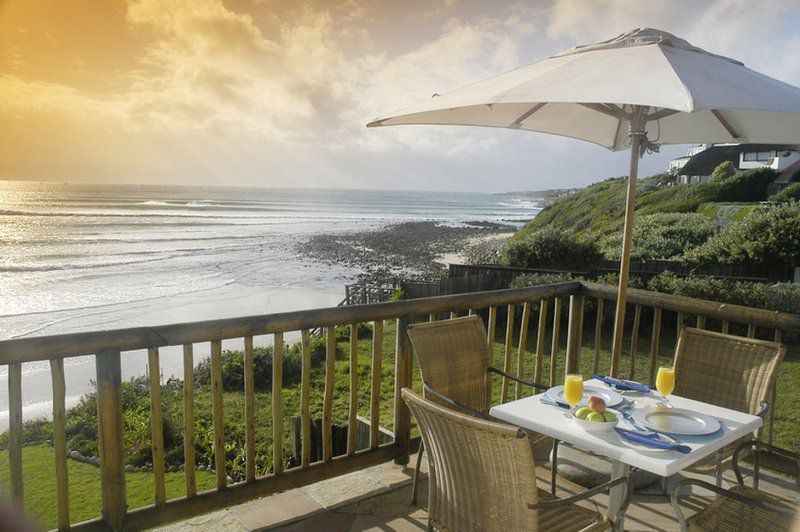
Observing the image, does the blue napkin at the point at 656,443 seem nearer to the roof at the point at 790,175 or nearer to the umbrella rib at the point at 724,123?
the umbrella rib at the point at 724,123

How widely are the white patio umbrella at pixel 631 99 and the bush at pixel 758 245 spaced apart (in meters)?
10.1

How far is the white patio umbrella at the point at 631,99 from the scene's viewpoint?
7.22 feet

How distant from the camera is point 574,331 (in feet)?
13.5

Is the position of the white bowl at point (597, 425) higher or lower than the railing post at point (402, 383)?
higher

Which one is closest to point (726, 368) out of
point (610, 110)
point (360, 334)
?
point (610, 110)

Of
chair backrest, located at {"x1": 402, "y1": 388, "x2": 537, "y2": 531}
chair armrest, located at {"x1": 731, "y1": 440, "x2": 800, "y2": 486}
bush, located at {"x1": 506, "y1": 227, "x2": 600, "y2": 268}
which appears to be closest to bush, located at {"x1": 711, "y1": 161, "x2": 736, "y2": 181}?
bush, located at {"x1": 506, "y1": 227, "x2": 600, "y2": 268}

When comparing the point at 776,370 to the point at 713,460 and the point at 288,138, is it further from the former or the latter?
the point at 288,138

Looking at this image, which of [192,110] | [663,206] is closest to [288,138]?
[192,110]

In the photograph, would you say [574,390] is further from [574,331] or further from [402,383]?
[574,331]

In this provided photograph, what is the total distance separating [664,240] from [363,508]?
44.9 ft

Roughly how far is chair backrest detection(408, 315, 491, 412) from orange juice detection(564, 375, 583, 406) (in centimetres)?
76

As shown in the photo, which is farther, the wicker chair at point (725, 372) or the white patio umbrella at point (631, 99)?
the wicker chair at point (725, 372)

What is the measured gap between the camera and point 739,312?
3.26 meters

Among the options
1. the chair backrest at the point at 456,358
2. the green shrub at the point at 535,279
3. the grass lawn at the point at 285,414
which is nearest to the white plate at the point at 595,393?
the chair backrest at the point at 456,358
